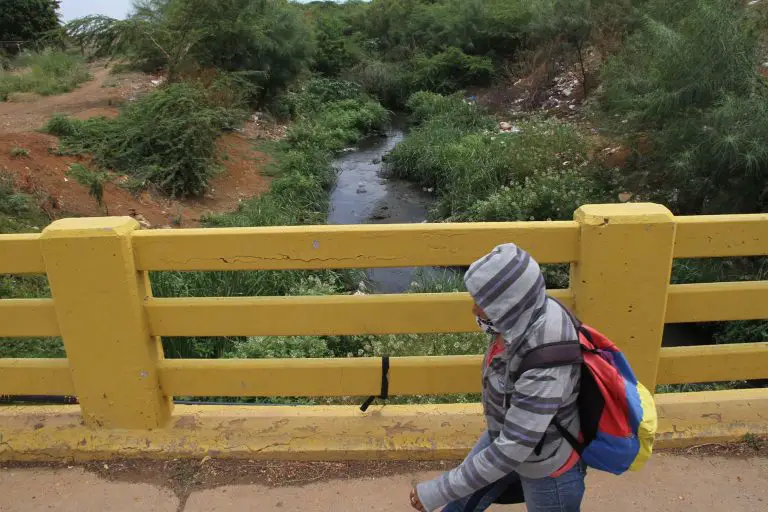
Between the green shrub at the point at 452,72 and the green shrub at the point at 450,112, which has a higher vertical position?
the green shrub at the point at 452,72

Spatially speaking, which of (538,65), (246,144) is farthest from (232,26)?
(538,65)

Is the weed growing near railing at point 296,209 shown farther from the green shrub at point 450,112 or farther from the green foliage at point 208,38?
the green foliage at point 208,38

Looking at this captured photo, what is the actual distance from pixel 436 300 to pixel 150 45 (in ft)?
58.2

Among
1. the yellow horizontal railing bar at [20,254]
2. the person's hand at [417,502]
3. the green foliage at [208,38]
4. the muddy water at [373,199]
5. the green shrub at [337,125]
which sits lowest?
the muddy water at [373,199]

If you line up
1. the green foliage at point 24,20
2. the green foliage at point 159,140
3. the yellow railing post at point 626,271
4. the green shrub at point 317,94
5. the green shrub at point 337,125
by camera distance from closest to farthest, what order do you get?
the yellow railing post at point 626,271 → the green foliage at point 159,140 → the green shrub at point 337,125 → the green shrub at point 317,94 → the green foliage at point 24,20

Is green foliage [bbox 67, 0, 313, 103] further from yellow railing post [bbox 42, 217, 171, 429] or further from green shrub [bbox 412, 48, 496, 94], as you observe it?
yellow railing post [bbox 42, 217, 171, 429]

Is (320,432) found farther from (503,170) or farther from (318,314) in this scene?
(503,170)

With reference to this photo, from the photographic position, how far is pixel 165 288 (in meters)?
7.01

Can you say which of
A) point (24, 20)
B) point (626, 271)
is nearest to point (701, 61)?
point (626, 271)

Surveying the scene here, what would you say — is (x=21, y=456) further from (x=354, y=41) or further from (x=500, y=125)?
(x=354, y=41)

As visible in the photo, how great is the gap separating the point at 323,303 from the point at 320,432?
73cm

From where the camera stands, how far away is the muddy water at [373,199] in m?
13.8

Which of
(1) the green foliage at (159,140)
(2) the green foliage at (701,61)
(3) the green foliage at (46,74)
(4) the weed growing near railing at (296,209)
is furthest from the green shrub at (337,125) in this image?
(2) the green foliage at (701,61)

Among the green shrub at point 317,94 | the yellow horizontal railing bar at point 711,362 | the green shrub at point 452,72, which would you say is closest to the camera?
the yellow horizontal railing bar at point 711,362
